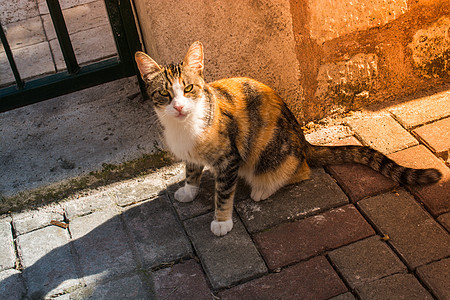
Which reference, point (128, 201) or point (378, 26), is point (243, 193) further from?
point (378, 26)

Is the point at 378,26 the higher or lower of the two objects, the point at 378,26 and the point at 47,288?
the higher

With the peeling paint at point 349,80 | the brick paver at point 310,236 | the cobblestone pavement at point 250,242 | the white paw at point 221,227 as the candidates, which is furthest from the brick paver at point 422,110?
the white paw at point 221,227

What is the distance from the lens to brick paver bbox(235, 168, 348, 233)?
3.13 metres

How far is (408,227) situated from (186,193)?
1402 millimetres

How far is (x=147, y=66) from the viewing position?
8.89 ft

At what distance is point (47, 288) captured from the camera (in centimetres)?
283

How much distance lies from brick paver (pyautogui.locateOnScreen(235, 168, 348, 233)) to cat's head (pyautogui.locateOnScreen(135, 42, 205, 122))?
818 mm

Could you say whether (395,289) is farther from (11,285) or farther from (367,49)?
(11,285)

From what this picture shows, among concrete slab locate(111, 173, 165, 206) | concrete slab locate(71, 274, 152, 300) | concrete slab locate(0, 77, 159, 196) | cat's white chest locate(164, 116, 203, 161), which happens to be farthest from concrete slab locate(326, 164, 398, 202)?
concrete slab locate(71, 274, 152, 300)

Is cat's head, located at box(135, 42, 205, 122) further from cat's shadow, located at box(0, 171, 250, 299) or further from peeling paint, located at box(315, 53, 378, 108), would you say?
peeling paint, located at box(315, 53, 378, 108)

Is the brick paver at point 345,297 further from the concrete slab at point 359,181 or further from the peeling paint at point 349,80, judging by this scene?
the peeling paint at point 349,80

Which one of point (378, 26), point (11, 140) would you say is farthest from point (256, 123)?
point (11, 140)

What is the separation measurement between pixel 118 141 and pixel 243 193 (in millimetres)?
1058

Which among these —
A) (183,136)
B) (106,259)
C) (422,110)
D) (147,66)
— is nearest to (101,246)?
(106,259)
